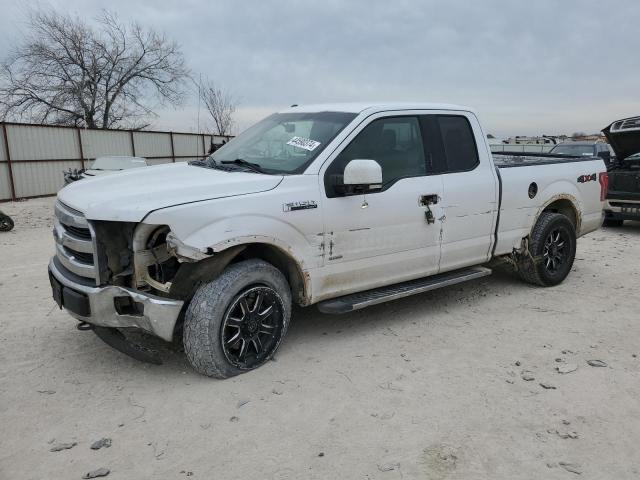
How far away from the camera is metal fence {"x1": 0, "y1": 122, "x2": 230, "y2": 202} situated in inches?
659

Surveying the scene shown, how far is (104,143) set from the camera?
20.5 metres

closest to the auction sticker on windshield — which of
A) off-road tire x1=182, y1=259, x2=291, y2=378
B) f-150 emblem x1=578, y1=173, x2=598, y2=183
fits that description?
off-road tire x1=182, y1=259, x2=291, y2=378

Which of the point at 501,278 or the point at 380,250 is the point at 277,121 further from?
the point at 501,278

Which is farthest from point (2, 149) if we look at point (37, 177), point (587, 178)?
point (587, 178)

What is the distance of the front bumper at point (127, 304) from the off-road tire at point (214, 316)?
0.12 metres

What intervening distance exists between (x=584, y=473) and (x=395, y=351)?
5.58 feet

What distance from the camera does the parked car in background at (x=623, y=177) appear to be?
8.88m

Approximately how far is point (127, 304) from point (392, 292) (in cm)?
212

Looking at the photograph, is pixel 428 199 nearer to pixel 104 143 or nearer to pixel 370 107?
pixel 370 107

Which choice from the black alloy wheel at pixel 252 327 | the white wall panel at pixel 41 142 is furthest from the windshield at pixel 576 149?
the white wall panel at pixel 41 142

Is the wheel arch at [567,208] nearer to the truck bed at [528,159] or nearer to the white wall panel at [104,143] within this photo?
the truck bed at [528,159]

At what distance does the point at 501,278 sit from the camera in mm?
6336

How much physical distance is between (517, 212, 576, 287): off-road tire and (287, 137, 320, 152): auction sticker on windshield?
293cm

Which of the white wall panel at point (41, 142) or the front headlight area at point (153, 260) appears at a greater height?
the white wall panel at point (41, 142)
